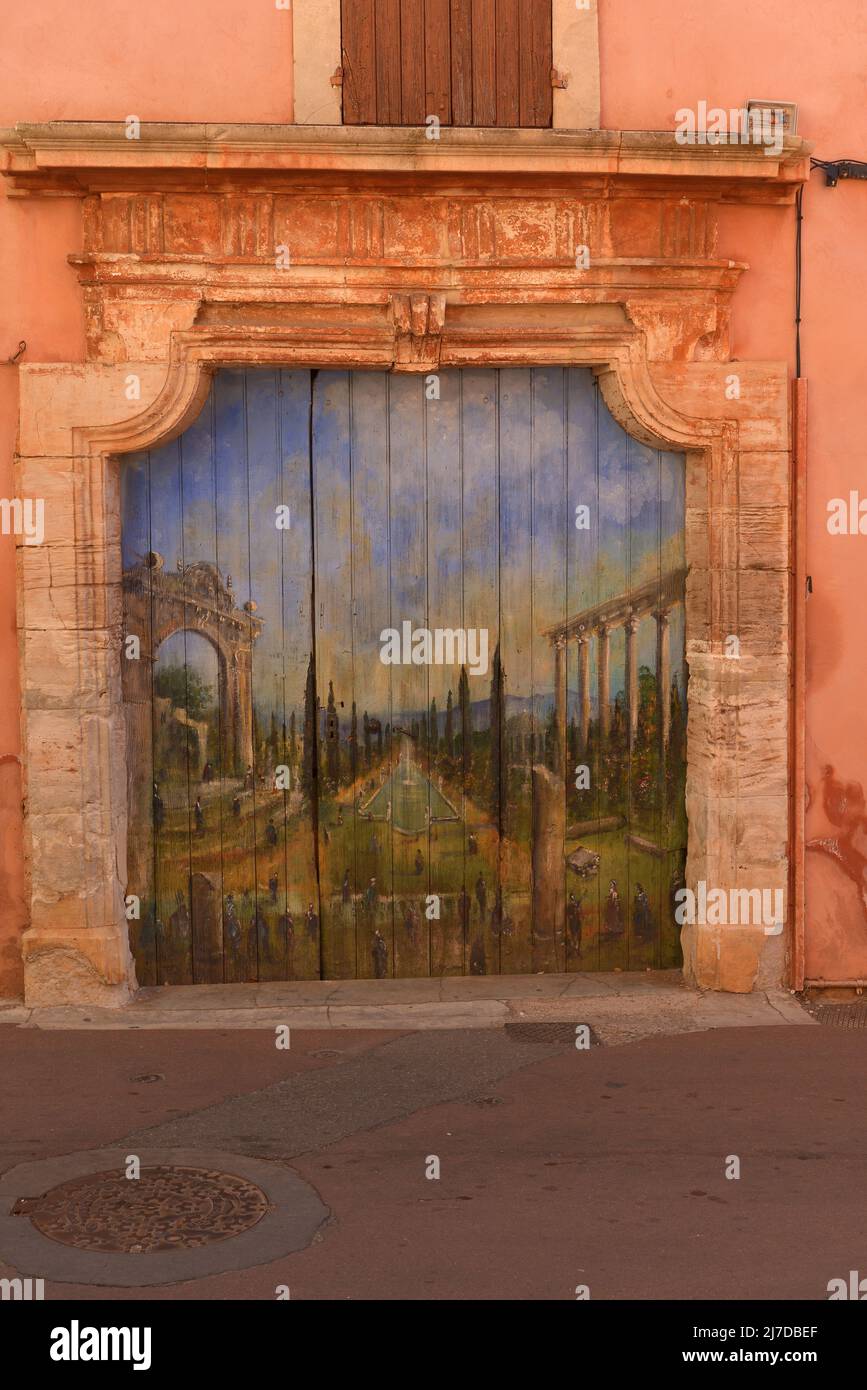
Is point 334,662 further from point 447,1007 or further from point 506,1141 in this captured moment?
point 506,1141

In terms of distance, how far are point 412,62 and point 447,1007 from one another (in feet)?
13.8

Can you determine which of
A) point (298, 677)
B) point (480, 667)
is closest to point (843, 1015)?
point (480, 667)

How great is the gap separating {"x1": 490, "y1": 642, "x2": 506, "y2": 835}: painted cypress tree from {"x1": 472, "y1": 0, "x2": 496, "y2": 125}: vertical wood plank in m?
2.39

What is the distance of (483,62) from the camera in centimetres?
723

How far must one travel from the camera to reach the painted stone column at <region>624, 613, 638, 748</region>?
25.3 feet

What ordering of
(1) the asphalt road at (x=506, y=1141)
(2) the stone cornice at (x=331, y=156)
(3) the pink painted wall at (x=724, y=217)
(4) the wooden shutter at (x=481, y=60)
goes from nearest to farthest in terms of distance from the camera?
(1) the asphalt road at (x=506, y=1141), (2) the stone cornice at (x=331, y=156), (3) the pink painted wall at (x=724, y=217), (4) the wooden shutter at (x=481, y=60)

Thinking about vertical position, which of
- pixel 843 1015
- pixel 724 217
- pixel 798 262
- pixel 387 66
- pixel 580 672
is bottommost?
pixel 843 1015

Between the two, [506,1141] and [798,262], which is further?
[798,262]

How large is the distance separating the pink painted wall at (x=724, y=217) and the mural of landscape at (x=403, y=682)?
632mm

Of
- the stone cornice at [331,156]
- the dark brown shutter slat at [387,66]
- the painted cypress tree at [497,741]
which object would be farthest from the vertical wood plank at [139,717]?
the dark brown shutter slat at [387,66]

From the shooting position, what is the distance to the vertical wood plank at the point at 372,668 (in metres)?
7.56

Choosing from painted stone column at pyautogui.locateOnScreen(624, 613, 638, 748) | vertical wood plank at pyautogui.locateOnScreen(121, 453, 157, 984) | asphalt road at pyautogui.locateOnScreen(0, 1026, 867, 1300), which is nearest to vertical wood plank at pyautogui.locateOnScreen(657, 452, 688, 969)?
painted stone column at pyautogui.locateOnScreen(624, 613, 638, 748)

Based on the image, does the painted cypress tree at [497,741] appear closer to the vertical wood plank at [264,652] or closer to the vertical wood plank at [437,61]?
the vertical wood plank at [264,652]

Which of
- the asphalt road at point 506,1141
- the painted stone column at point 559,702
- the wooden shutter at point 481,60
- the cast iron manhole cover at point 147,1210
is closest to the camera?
the asphalt road at point 506,1141
